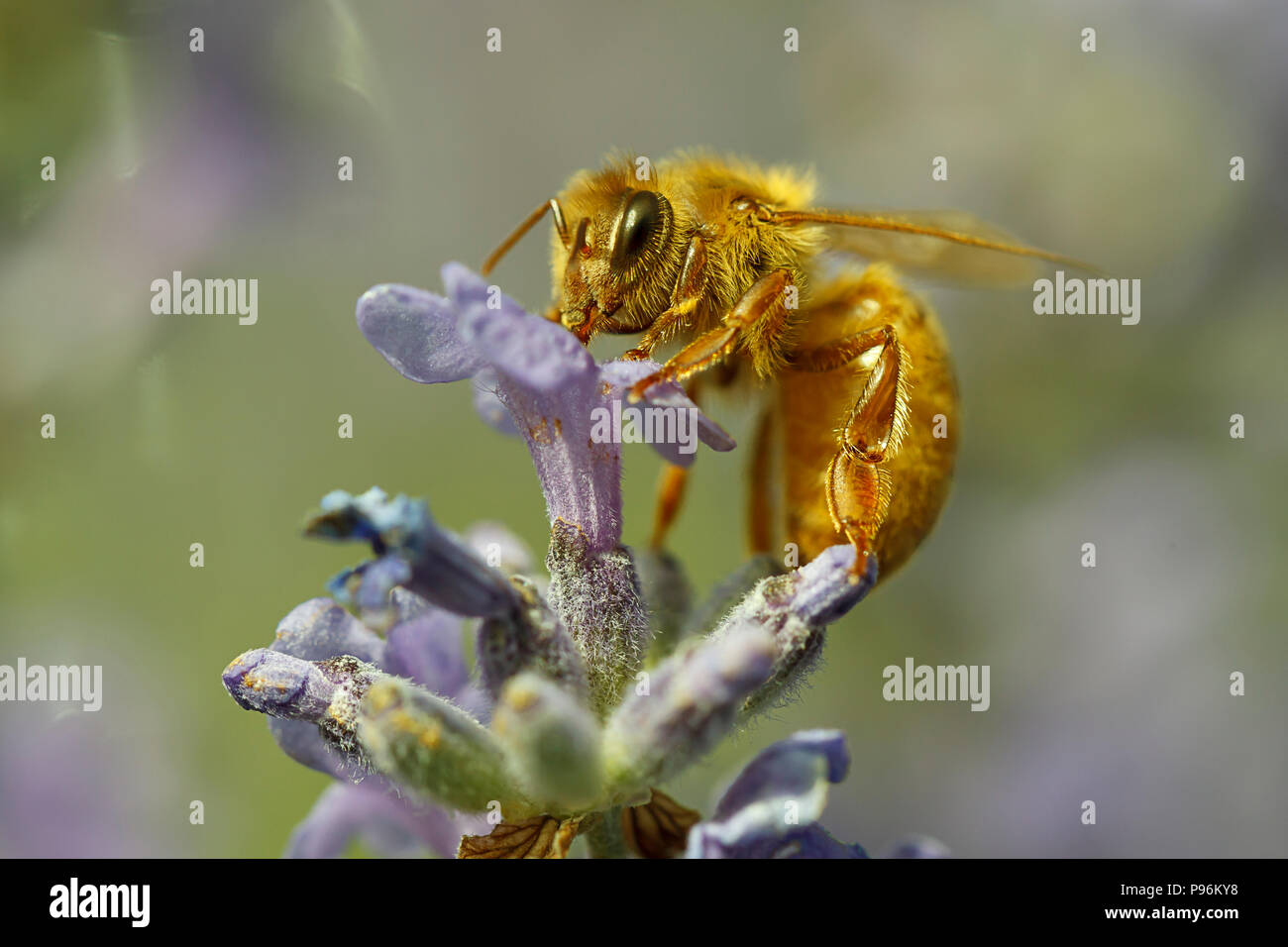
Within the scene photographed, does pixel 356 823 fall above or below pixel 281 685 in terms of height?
below

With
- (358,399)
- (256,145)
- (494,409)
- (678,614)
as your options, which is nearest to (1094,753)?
(678,614)

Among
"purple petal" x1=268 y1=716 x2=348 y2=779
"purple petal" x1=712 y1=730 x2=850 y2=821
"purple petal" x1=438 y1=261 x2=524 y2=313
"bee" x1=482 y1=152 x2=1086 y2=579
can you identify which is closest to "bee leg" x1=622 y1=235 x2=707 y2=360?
"bee" x1=482 y1=152 x2=1086 y2=579

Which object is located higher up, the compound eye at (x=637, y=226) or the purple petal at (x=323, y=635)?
the compound eye at (x=637, y=226)

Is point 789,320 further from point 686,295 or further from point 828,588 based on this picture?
point 828,588

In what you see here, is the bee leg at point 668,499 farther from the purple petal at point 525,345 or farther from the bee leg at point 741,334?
the purple petal at point 525,345

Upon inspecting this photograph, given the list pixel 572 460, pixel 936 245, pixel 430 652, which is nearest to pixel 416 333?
pixel 572 460

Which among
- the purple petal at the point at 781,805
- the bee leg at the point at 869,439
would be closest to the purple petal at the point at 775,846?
the purple petal at the point at 781,805

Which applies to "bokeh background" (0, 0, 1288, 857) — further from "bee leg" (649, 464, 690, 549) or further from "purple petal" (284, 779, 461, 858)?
"purple petal" (284, 779, 461, 858)
